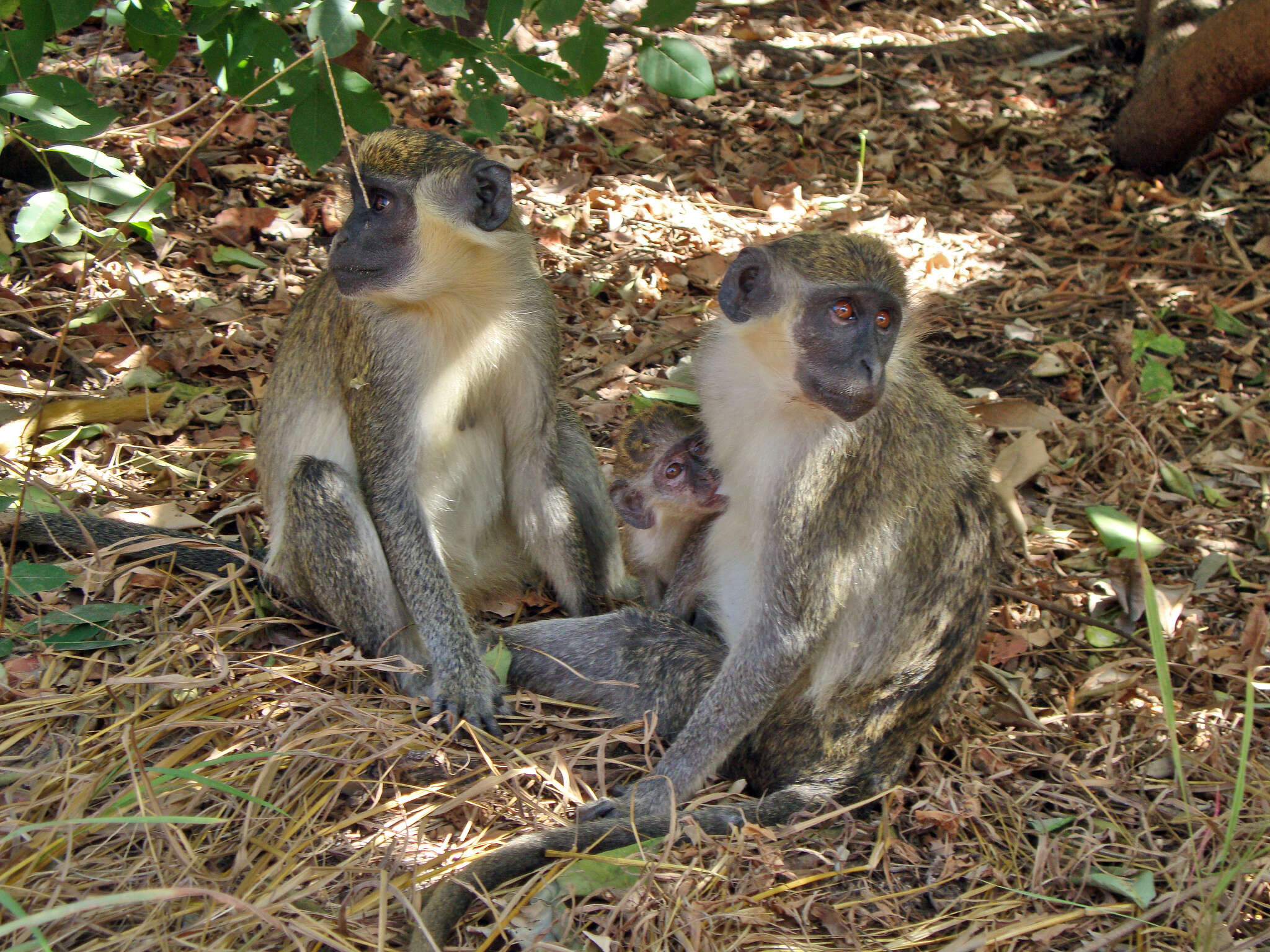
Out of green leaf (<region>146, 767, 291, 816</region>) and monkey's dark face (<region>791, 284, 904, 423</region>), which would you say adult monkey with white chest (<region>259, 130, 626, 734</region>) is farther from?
monkey's dark face (<region>791, 284, 904, 423</region>)

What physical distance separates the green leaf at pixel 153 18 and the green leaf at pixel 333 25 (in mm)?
777

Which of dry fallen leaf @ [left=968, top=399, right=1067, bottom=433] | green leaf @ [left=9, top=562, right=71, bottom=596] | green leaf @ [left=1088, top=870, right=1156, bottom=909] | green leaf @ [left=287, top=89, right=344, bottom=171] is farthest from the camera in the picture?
dry fallen leaf @ [left=968, top=399, right=1067, bottom=433]

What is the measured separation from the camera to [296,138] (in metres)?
4.45

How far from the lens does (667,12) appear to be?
4.32 m

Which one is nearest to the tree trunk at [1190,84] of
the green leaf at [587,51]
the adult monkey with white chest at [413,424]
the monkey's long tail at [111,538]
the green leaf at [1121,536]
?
the green leaf at [1121,536]

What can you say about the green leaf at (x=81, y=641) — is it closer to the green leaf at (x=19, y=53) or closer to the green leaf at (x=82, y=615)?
→ the green leaf at (x=82, y=615)

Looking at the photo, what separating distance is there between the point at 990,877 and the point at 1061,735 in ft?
2.86

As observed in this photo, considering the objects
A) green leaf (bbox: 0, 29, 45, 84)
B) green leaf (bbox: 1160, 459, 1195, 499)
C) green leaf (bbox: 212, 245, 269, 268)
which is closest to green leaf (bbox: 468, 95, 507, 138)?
green leaf (bbox: 0, 29, 45, 84)

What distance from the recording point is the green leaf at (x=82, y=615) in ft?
13.1

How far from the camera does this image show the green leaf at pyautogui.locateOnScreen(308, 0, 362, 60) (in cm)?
375

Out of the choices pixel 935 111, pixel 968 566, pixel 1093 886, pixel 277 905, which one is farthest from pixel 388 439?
pixel 935 111

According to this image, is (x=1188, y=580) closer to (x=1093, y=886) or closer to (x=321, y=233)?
(x=1093, y=886)

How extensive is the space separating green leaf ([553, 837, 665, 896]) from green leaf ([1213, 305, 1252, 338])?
4821 mm

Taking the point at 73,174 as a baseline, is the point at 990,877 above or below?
below
